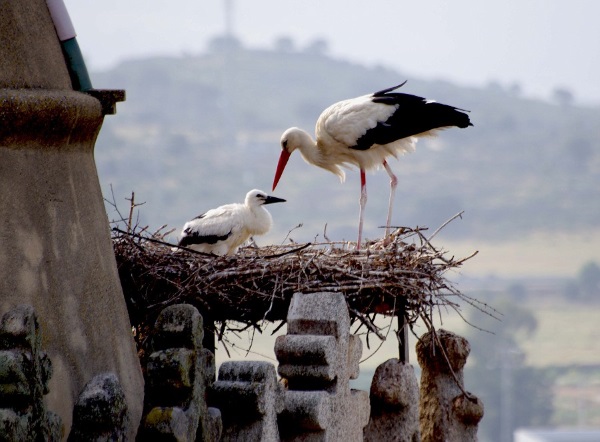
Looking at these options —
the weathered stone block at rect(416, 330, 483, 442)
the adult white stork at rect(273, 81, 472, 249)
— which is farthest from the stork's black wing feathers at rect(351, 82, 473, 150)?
the weathered stone block at rect(416, 330, 483, 442)

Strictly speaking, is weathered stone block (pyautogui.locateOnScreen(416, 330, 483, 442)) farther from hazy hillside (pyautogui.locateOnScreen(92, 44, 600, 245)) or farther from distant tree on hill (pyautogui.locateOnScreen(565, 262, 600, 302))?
distant tree on hill (pyautogui.locateOnScreen(565, 262, 600, 302))

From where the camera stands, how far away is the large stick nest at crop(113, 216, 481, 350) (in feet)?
34.3

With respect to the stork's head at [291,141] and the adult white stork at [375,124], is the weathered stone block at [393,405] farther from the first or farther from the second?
the stork's head at [291,141]

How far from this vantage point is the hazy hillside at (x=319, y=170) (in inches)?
5079

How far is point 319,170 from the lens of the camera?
12450 cm

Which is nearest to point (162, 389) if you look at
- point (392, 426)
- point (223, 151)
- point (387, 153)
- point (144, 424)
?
point (144, 424)

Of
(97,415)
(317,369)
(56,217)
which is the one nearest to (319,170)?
(317,369)

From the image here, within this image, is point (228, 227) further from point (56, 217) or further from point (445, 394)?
point (56, 217)

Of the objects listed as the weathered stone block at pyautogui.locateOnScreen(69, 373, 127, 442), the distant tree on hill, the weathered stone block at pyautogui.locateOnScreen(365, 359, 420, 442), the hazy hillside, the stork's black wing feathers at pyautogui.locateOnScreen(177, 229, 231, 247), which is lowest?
the weathered stone block at pyautogui.locateOnScreen(69, 373, 127, 442)

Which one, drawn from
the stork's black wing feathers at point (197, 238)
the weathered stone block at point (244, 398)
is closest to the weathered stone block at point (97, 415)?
the weathered stone block at point (244, 398)

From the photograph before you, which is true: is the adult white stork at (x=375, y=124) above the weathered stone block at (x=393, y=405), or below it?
above

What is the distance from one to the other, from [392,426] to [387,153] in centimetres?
512

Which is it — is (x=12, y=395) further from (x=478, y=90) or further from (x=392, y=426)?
(x=478, y=90)

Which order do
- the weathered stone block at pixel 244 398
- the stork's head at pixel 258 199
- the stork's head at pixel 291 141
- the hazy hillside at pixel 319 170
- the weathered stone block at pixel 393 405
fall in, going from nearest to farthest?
the weathered stone block at pixel 244 398 → the weathered stone block at pixel 393 405 → the stork's head at pixel 258 199 → the stork's head at pixel 291 141 → the hazy hillside at pixel 319 170
